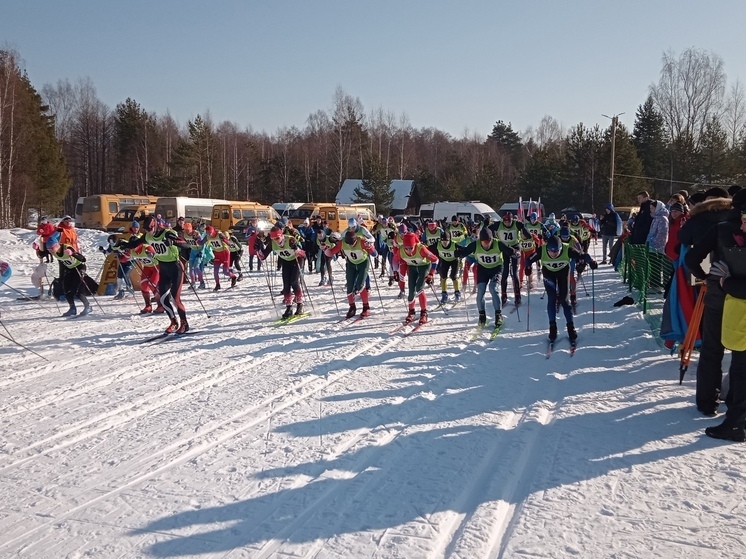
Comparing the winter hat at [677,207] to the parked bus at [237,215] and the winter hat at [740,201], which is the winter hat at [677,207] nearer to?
the winter hat at [740,201]

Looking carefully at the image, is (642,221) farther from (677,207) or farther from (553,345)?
(553,345)

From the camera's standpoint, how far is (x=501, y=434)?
562 centimetres

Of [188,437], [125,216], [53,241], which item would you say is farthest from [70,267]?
[125,216]

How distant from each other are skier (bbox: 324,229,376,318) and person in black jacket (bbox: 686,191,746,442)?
6.93 metres

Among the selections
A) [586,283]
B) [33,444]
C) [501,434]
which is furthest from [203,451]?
[586,283]

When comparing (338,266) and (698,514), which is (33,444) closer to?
(698,514)

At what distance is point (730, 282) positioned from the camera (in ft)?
17.2

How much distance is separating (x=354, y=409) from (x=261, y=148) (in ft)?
237

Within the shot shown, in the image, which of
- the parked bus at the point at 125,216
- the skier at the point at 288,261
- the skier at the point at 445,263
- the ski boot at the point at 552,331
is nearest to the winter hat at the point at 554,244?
the ski boot at the point at 552,331

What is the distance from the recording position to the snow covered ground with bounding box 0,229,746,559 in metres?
3.85

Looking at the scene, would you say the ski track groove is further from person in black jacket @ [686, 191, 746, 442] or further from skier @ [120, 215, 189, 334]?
person in black jacket @ [686, 191, 746, 442]

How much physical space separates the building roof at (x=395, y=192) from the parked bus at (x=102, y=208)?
722 inches

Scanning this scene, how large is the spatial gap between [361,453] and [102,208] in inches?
1420

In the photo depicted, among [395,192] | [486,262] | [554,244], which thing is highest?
[395,192]
